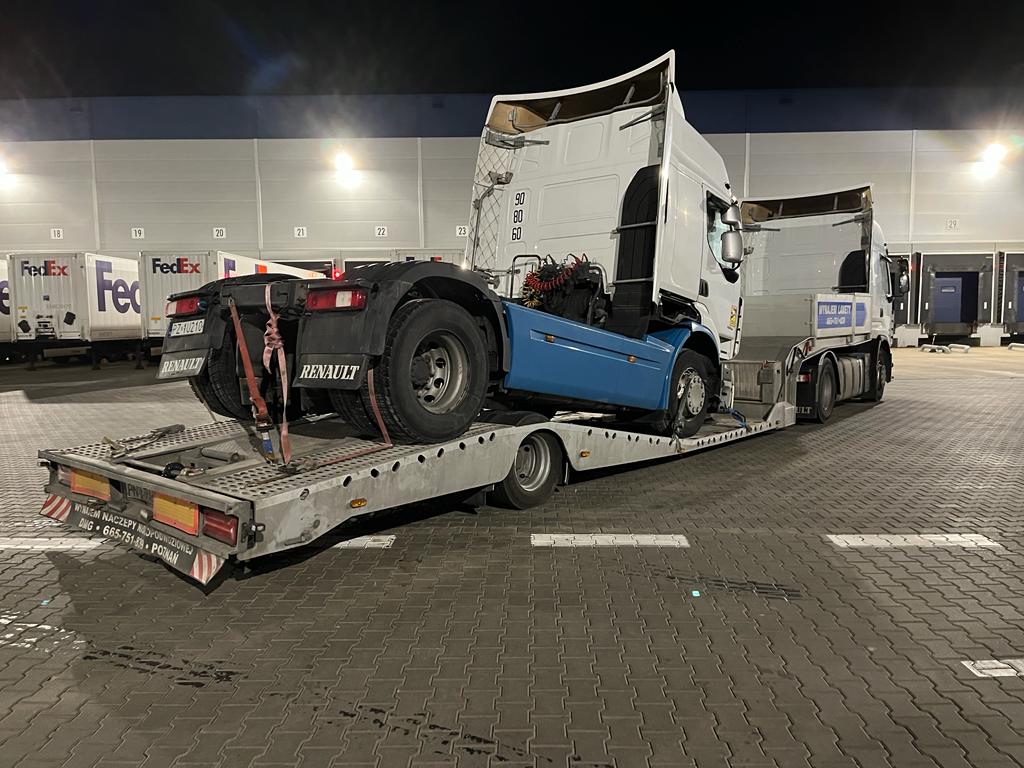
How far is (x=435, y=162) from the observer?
27984 mm

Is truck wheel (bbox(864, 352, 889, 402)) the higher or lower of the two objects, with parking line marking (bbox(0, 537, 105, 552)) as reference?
higher

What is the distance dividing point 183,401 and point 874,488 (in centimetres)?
1217

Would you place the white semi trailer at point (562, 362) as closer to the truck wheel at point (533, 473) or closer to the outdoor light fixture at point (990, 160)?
the truck wheel at point (533, 473)

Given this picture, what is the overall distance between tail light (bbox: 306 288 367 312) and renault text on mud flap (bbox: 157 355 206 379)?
869 millimetres

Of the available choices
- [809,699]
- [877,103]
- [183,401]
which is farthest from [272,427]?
[877,103]

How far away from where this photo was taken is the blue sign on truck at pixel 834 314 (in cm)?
1001

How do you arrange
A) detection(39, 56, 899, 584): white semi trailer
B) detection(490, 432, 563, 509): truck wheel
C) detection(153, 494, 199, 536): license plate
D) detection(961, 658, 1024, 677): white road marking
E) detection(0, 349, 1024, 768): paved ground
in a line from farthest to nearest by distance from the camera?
detection(490, 432, 563, 509): truck wheel → detection(39, 56, 899, 584): white semi trailer → detection(153, 494, 199, 536): license plate → detection(961, 658, 1024, 677): white road marking → detection(0, 349, 1024, 768): paved ground

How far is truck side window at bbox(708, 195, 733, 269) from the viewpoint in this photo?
7453 mm

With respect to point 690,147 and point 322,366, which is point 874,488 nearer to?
point 690,147

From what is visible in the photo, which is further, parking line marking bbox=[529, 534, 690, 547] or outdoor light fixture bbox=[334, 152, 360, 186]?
outdoor light fixture bbox=[334, 152, 360, 186]

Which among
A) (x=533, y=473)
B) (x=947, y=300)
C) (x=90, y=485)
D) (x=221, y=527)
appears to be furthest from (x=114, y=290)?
(x=947, y=300)

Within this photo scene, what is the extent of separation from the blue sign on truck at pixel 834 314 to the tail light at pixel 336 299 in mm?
7947

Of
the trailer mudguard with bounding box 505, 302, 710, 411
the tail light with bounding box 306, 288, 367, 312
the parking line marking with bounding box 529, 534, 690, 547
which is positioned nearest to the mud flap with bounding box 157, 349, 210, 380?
the tail light with bounding box 306, 288, 367, 312

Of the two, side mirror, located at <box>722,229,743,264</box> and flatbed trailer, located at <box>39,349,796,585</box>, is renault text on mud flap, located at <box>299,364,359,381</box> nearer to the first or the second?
A: flatbed trailer, located at <box>39,349,796,585</box>
